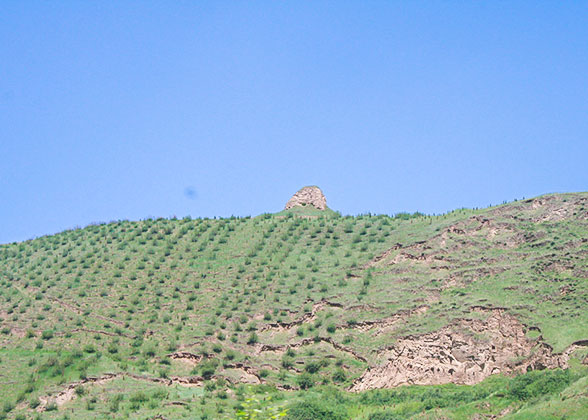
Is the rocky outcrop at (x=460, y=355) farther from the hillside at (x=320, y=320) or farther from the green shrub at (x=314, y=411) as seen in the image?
the green shrub at (x=314, y=411)

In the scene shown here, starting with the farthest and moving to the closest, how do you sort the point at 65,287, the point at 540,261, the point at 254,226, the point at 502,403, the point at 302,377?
1. the point at 254,226
2. the point at 65,287
3. the point at 540,261
4. the point at 302,377
5. the point at 502,403

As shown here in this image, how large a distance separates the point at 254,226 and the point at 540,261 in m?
22.9

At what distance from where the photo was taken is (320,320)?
35.0 m

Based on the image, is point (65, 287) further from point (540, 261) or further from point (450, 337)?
point (540, 261)

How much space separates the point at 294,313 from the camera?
119 ft

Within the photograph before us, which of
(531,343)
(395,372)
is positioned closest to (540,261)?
(531,343)

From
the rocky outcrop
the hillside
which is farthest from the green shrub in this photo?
the rocky outcrop

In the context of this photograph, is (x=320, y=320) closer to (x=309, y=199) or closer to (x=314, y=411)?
(x=314, y=411)

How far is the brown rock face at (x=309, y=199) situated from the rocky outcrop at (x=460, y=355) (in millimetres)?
26815

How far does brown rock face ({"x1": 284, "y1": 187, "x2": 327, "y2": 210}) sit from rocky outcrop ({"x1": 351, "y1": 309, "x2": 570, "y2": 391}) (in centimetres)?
2681

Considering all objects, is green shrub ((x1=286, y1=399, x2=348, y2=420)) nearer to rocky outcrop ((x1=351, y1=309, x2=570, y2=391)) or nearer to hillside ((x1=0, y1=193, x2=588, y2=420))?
hillside ((x1=0, y1=193, x2=588, y2=420))

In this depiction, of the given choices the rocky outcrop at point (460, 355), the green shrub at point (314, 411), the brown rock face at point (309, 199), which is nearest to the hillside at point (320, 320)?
the rocky outcrop at point (460, 355)

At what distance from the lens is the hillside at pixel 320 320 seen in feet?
92.2

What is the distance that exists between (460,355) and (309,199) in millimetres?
29572
